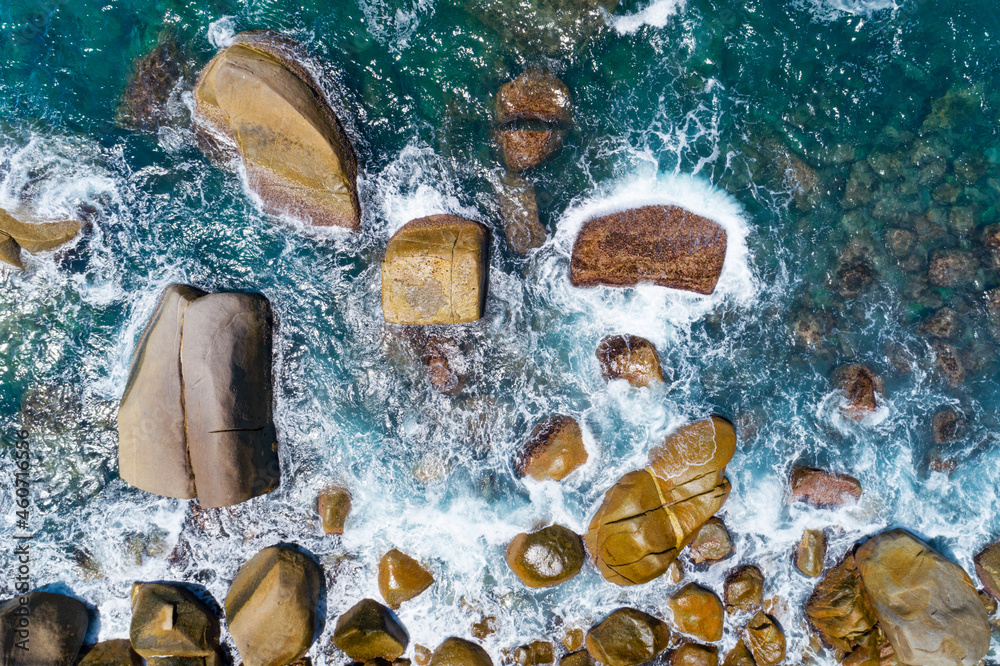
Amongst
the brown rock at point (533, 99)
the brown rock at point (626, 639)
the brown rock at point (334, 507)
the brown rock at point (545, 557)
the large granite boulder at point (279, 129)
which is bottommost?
the brown rock at point (626, 639)

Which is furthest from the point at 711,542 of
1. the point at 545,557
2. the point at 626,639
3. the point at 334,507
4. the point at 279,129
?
the point at 279,129

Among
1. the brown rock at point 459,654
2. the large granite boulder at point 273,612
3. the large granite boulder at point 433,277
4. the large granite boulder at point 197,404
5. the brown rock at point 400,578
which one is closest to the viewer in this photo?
the large granite boulder at point 197,404

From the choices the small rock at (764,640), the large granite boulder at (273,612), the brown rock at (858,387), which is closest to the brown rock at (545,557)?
the small rock at (764,640)

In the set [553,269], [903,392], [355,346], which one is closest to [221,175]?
[355,346]

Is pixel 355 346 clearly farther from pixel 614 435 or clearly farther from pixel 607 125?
pixel 607 125

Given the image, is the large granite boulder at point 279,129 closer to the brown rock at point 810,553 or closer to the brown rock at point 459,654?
the brown rock at point 459,654

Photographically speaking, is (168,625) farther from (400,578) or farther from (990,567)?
(990,567)
